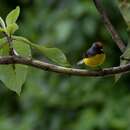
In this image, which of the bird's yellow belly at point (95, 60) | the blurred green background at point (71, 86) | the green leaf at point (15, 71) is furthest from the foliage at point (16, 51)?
the blurred green background at point (71, 86)

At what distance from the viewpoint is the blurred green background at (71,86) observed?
261 centimetres

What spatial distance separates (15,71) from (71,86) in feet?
6.94

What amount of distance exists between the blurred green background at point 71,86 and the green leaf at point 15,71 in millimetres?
1671

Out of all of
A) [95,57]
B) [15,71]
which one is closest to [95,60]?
[95,57]

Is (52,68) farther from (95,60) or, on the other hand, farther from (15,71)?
(95,60)

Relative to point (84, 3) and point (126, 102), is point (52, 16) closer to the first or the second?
point (84, 3)

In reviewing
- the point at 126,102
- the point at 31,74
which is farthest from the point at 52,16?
the point at 126,102

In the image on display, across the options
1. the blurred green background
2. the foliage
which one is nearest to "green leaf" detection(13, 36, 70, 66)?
the foliage

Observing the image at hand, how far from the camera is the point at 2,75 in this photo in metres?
0.74

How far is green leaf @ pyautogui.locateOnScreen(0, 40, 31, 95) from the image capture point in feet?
2.35

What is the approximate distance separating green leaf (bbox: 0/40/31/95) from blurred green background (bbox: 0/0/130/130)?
1671mm

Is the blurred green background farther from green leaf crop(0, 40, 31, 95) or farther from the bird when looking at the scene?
green leaf crop(0, 40, 31, 95)

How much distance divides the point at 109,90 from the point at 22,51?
80.2 inches

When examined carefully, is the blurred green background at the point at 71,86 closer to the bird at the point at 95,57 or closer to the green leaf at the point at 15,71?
the bird at the point at 95,57
